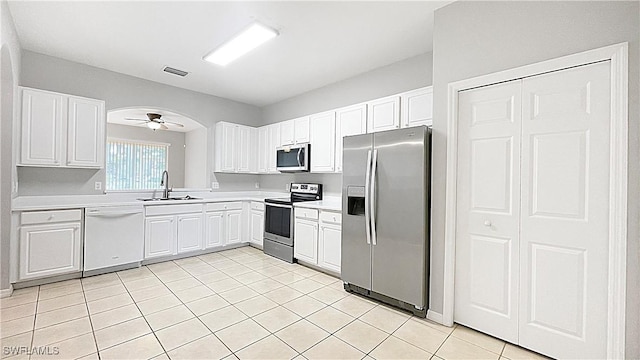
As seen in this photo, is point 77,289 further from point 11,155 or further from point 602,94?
point 602,94

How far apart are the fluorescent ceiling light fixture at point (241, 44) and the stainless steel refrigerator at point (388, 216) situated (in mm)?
1396

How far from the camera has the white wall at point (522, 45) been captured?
166 centimetres

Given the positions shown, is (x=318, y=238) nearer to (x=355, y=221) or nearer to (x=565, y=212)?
(x=355, y=221)

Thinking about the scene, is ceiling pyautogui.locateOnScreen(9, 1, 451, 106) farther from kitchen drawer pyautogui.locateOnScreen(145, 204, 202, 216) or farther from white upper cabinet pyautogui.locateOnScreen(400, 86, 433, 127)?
kitchen drawer pyautogui.locateOnScreen(145, 204, 202, 216)

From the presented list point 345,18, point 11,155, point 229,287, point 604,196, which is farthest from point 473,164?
point 11,155

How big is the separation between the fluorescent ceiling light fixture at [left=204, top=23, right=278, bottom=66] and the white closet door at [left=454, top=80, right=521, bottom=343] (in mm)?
2000

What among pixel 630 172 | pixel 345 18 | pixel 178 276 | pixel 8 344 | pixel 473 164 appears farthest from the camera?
pixel 178 276

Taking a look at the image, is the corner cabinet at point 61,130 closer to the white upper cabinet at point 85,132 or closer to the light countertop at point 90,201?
the white upper cabinet at point 85,132

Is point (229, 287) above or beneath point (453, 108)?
beneath

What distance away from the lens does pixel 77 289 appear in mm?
3115

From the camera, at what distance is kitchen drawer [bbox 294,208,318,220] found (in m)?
3.85

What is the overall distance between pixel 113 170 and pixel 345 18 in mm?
6900

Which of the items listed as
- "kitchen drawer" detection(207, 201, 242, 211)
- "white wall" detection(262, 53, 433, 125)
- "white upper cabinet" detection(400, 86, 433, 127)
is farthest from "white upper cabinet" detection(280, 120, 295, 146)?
"white upper cabinet" detection(400, 86, 433, 127)

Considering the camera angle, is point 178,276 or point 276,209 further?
point 276,209
